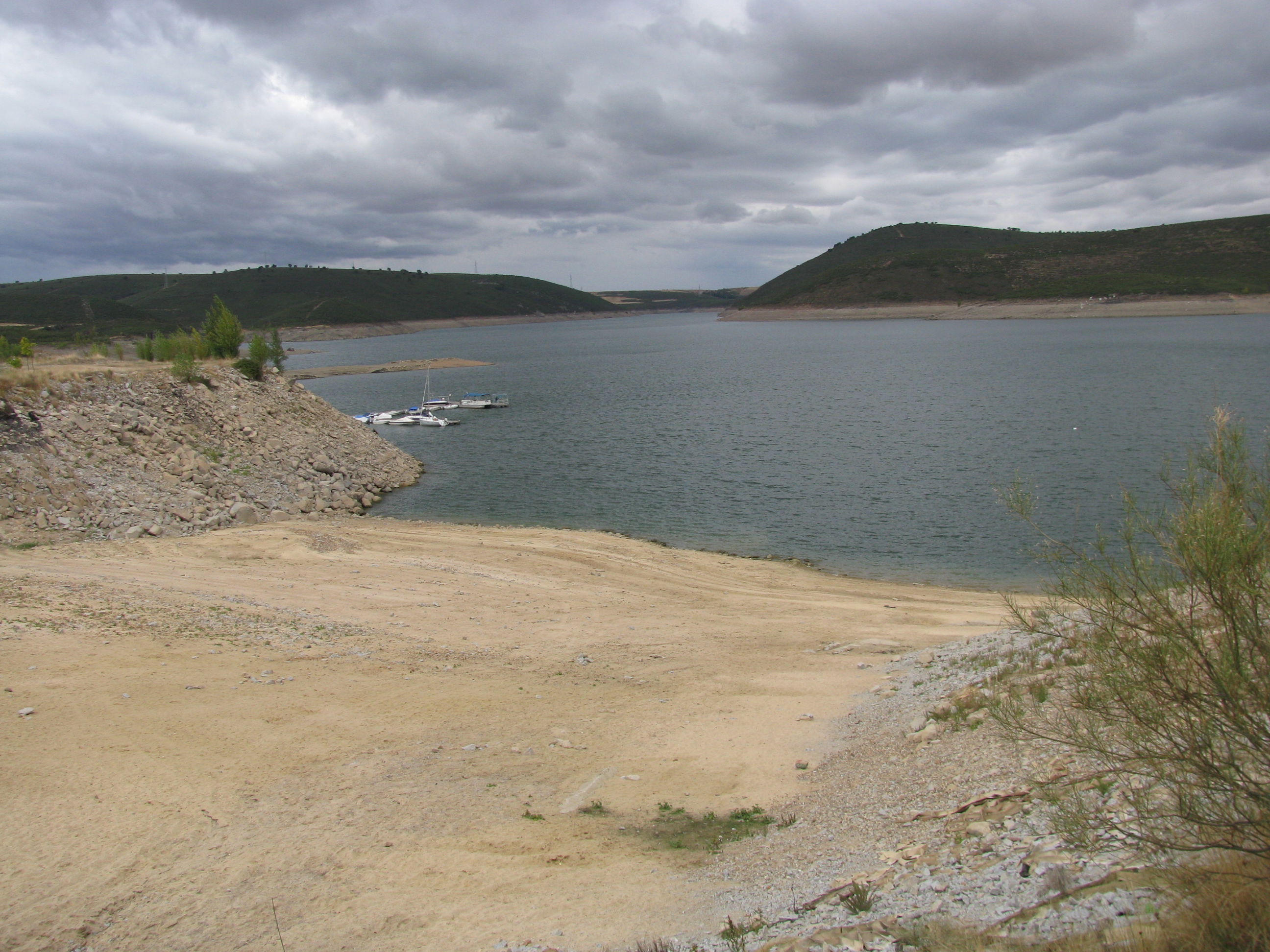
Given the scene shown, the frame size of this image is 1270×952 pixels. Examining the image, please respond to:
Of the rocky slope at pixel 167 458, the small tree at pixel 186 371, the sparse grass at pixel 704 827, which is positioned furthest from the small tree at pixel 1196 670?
the small tree at pixel 186 371

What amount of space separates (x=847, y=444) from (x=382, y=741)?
116 ft

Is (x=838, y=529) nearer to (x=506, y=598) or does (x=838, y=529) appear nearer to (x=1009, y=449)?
(x=506, y=598)

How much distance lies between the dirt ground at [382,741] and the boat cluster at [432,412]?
123ft

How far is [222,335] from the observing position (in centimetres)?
4088

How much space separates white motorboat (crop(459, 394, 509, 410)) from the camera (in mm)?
65000

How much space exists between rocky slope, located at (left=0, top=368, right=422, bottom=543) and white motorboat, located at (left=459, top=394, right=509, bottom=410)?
2576 centimetres

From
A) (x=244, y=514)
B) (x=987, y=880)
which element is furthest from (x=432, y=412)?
(x=987, y=880)

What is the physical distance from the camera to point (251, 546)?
20844 millimetres

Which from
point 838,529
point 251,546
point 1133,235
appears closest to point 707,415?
point 838,529

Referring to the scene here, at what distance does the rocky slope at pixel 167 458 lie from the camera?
23.0 m

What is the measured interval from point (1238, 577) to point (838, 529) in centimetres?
2229

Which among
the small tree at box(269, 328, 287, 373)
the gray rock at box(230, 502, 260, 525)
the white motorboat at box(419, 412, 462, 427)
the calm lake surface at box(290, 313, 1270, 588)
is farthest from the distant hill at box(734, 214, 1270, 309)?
the gray rock at box(230, 502, 260, 525)

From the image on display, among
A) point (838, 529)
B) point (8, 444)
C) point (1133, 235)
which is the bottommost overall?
point (838, 529)

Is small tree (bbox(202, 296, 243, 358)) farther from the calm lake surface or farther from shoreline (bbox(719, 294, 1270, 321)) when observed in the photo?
shoreline (bbox(719, 294, 1270, 321))
